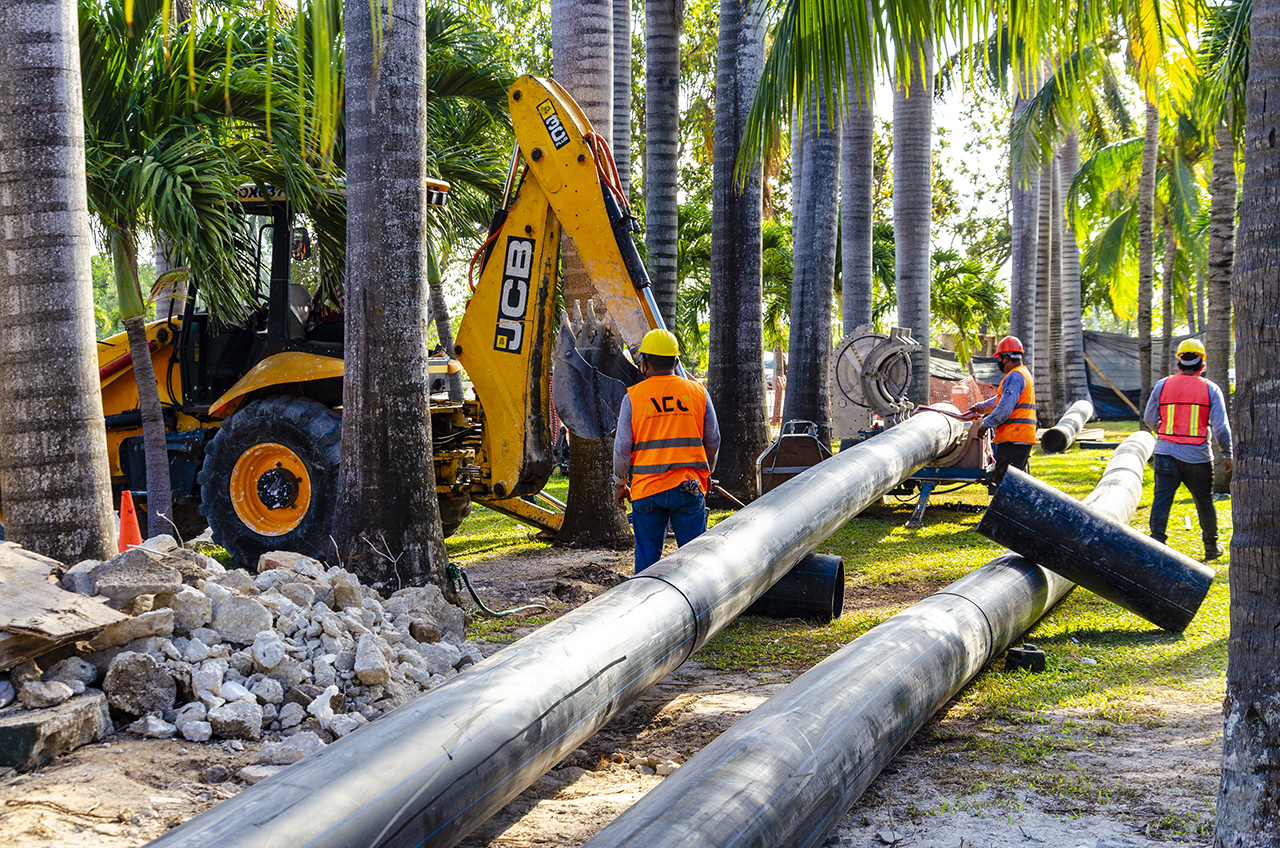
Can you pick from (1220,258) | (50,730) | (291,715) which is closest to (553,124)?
(291,715)

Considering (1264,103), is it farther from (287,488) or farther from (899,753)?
(287,488)

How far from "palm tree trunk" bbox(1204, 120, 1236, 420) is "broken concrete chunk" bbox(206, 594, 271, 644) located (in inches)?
491

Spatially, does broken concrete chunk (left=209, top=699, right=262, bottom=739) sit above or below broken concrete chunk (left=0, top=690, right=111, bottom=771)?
below

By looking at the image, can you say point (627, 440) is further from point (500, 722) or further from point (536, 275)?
point (500, 722)

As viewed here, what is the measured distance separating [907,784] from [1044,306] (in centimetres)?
2090

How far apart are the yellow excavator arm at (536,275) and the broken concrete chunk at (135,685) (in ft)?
12.2

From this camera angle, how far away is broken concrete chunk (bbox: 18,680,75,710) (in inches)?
166

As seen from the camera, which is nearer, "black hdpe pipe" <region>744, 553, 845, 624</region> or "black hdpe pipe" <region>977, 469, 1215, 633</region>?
"black hdpe pipe" <region>977, 469, 1215, 633</region>

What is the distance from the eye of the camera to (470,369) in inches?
Result: 324

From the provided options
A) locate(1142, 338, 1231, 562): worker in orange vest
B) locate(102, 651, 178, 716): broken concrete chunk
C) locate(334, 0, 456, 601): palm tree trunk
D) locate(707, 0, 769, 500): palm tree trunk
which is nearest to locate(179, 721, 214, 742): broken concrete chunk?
locate(102, 651, 178, 716): broken concrete chunk

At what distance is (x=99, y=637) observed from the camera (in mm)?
4633

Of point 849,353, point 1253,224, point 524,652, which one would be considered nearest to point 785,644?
point 524,652

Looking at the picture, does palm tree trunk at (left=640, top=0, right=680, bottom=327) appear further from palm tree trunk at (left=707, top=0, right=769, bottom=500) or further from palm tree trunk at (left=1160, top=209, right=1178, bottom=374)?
palm tree trunk at (left=1160, top=209, right=1178, bottom=374)

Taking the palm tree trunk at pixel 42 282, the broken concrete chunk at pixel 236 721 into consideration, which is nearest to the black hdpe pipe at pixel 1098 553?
the broken concrete chunk at pixel 236 721
